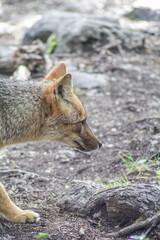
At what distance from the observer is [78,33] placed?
10.3m

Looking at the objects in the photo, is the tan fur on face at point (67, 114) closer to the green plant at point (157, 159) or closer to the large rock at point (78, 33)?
the green plant at point (157, 159)

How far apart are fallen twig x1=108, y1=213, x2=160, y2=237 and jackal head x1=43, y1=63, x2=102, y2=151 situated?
1.30 metres

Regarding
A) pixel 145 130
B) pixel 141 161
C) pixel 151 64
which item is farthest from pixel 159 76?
pixel 141 161

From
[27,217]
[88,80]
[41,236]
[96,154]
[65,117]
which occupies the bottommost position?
[96,154]

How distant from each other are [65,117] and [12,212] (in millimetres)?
1222

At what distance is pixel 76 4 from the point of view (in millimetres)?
16469

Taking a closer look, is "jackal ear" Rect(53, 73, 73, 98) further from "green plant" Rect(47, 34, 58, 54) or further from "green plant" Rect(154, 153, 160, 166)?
"green plant" Rect(47, 34, 58, 54)

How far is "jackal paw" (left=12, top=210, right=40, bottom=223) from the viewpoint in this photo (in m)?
3.73

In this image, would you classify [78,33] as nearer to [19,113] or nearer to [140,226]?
[19,113]

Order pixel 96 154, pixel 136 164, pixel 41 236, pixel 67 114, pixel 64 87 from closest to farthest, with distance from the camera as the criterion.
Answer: pixel 41 236 < pixel 64 87 < pixel 67 114 < pixel 136 164 < pixel 96 154

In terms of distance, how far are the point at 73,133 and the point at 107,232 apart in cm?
124

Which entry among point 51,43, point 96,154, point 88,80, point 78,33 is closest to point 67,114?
point 96,154

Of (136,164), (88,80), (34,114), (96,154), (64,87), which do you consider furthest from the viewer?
(88,80)

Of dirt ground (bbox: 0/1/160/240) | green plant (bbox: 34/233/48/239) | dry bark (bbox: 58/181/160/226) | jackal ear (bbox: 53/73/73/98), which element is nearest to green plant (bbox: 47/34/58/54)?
dirt ground (bbox: 0/1/160/240)
